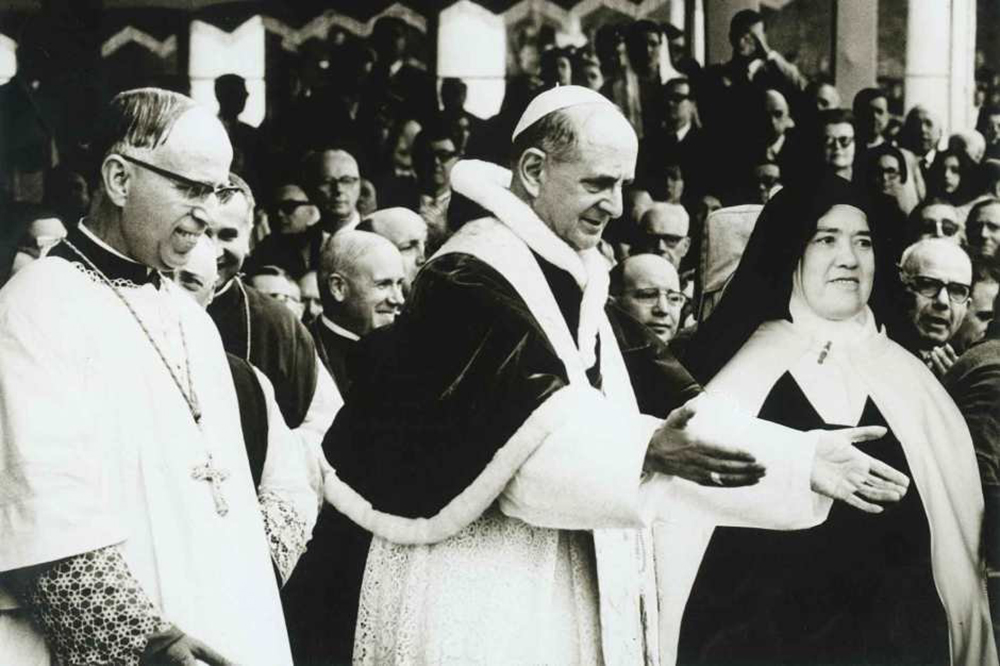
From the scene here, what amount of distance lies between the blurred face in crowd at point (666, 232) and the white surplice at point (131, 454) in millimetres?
1404

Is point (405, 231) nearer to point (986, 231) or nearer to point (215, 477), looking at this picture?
point (215, 477)

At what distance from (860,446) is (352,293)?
1545mm

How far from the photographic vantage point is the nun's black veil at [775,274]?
4566mm

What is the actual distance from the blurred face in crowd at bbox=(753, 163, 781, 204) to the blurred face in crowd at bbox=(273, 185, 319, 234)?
131cm

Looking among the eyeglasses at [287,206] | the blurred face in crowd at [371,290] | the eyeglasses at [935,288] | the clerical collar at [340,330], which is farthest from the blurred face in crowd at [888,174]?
the eyeglasses at [287,206]

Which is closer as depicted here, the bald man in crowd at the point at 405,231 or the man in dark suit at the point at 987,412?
the bald man in crowd at the point at 405,231

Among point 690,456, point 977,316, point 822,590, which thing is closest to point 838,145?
point 977,316

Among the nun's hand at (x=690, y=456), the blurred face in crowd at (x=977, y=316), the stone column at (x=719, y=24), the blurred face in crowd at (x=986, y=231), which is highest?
the stone column at (x=719, y=24)

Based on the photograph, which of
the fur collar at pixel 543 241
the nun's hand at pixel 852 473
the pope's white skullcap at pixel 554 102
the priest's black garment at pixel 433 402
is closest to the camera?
the priest's black garment at pixel 433 402

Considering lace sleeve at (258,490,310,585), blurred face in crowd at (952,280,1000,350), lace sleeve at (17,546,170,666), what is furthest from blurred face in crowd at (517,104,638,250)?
lace sleeve at (17,546,170,666)

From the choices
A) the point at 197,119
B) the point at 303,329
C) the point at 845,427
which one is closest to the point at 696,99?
the point at 845,427

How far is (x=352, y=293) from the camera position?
14.7ft

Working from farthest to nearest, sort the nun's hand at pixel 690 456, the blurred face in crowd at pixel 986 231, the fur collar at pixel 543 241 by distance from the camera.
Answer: the blurred face in crowd at pixel 986 231, the fur collar at pixel 543 241, the nun's hand at pixel 690 456

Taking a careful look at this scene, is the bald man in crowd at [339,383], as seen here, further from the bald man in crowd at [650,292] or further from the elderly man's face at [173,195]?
the elderly man's face at [173,195]
